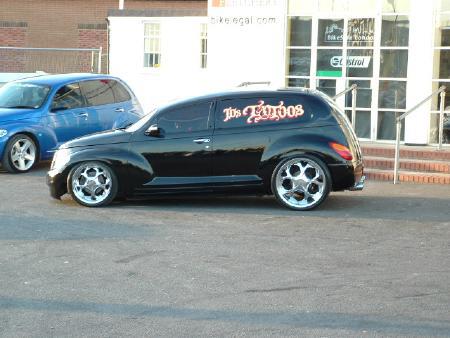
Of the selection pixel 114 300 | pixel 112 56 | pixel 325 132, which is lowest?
pixel 114 300

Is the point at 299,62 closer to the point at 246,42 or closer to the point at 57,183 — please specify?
the point at 246,42

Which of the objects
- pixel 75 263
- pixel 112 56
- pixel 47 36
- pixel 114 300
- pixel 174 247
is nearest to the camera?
pixel 114 300

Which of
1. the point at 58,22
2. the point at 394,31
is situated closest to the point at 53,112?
the point at 394,31

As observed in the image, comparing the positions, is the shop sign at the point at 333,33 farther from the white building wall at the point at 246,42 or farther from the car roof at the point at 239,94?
the car roof at the point at 239,94

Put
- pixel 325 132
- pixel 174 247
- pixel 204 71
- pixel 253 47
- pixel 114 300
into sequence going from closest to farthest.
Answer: pixel 114 300 → pixel 174 247 → pixel 325 132 → pixel 253 47 → pixel 204 71

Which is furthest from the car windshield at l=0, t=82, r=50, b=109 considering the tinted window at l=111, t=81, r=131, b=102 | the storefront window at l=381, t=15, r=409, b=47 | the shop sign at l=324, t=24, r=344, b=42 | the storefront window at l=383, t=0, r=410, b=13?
the storefront window at l=383, t=0, r=410, b=13

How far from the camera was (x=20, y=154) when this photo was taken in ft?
53.1

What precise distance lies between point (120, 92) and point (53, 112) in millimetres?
1586

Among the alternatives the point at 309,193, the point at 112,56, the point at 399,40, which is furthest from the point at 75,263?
the point at 112,56

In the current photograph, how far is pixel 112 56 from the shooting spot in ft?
74.7

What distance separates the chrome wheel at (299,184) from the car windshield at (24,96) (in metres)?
6.14

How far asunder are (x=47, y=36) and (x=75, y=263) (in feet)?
92.4

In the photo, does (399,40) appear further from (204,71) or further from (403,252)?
(403,252)

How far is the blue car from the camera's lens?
1608cm
